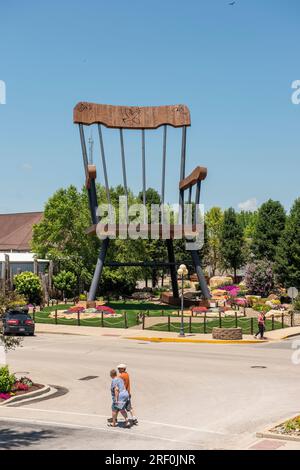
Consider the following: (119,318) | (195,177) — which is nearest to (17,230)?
(119,318)

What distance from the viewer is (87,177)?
42156mm

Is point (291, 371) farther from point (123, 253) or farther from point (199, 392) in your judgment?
point (123, 253)

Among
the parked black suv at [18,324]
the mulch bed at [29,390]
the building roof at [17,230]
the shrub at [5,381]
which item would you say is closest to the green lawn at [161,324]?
the parked black suv at [18,324]

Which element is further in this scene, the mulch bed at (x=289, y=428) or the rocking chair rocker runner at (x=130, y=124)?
the rocking chair rocker runner at (x=130, y=124)

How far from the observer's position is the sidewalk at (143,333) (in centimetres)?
3328

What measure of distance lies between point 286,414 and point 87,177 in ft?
93.9

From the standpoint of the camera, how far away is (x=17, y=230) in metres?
102

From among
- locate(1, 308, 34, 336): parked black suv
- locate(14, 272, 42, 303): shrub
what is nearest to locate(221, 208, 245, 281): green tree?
locate(14, 272, 42, 303): shrub

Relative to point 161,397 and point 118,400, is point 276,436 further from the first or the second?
point 161,397

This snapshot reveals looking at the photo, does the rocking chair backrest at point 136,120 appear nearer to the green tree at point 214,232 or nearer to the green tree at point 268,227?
the green tree at point 268,227

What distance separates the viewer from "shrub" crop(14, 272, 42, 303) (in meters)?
55.4

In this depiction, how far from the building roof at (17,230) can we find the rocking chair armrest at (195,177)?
5532 cm

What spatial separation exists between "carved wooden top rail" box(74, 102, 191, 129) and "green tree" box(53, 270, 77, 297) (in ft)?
76.0
